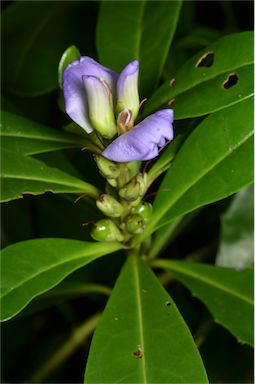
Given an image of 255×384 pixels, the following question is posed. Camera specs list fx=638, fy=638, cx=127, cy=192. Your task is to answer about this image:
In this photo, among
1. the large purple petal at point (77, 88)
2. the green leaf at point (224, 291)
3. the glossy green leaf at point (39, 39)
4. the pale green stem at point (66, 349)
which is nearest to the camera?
the large purple petal at point (77, 88)

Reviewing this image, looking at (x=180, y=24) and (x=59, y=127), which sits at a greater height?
(x=180, y=24)

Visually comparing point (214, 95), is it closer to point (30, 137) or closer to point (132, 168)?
point (132, 168)

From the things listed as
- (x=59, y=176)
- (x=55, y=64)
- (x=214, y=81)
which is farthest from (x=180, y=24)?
(x=59, y=176)

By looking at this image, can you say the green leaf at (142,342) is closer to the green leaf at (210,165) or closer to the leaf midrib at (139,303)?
the leaf midrib at (139,303)

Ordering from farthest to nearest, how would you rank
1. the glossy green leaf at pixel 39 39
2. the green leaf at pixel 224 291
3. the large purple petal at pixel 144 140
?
the glossy green leaf at pixel 39 39 < the green leaf at pixel 224 291 < the large purple petal at pixel 144 140

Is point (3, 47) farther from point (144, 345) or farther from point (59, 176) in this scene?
point (144, 345)

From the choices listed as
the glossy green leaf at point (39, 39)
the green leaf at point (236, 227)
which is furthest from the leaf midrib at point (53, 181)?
the glossy green leaf at point (39, 39)

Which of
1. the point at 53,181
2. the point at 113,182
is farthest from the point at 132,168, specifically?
the point at 53,181
